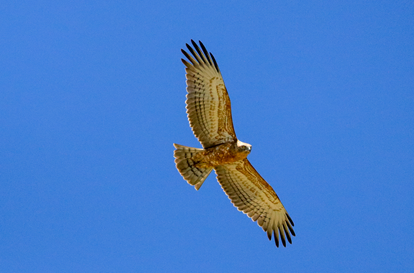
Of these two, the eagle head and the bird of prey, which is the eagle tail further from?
the eagle head

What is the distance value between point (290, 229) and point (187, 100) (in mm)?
3788

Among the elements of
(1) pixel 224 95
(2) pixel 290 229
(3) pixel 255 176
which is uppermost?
(1) pixel 224 95

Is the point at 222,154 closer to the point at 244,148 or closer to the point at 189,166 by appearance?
the point at 244,148

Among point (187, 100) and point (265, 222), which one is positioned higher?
point (187, 100)

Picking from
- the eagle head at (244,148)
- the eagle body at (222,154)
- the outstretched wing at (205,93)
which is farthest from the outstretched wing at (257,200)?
the outstretched wing at (205,93)

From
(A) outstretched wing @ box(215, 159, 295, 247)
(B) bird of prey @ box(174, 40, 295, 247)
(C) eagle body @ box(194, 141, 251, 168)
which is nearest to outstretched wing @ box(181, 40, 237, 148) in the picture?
(B) bird of prey @ box(174, 40, 295, 247)

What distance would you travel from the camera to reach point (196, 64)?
11.1 m

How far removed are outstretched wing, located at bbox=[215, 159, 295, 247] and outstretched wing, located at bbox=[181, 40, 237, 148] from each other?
1.32 m

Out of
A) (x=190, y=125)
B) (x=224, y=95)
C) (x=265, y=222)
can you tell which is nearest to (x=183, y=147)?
(x=190, y=125)

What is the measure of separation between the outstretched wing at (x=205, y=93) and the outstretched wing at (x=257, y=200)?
1322 mm

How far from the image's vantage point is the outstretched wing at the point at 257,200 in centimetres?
1220

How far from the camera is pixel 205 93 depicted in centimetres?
1108

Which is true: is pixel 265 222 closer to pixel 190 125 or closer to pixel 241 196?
pixel 241 196

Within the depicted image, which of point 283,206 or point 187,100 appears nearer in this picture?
point 187,100
